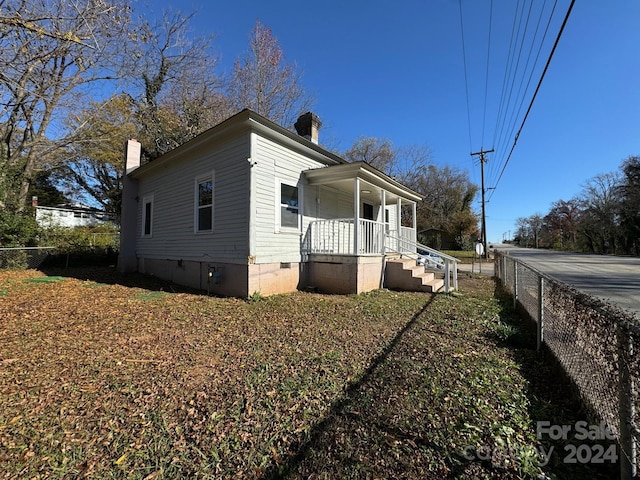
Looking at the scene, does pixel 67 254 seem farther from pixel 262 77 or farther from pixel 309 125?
pixel 262 77

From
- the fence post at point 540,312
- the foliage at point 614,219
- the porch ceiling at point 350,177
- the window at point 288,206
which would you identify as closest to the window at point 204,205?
the window at point 288,206

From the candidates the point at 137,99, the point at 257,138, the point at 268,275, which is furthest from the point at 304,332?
the point at 137,99

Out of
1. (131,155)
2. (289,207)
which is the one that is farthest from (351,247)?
(131,155)

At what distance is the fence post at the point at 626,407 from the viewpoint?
1.75 meters

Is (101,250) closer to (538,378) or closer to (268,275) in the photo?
(268,275)

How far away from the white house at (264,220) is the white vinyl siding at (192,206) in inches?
1.1

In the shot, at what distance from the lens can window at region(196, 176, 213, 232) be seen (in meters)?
8.16

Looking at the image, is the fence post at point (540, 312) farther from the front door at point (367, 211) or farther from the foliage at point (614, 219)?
the foliage at point (614, 219)

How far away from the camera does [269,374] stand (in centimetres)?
323

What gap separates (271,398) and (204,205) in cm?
679

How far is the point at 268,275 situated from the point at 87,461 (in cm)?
531

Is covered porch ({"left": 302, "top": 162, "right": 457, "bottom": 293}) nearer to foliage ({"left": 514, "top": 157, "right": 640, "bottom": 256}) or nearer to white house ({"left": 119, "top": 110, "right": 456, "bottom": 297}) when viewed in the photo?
white house ({"left": 119, "top": 110, "right": 456, "bottom": 297})

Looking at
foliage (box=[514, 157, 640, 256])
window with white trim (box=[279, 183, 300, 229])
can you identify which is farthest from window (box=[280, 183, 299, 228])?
foliage (box=[514, 157, 640, 256])

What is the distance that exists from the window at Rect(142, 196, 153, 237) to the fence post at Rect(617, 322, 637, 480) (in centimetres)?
1214
